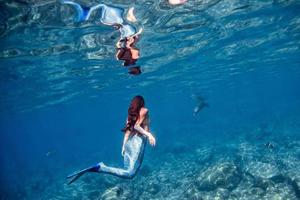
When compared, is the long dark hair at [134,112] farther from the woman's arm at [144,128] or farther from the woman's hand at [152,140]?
the woman's hand at [152,140]

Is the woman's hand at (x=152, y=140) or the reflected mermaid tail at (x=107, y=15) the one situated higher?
the reflected mermaid tail at (x=107, y=15)

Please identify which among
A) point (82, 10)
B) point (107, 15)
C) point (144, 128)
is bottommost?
point (144, 128)

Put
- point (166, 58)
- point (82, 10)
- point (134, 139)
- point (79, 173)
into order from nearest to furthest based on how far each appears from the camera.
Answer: point (79, 173)
point (134, 139)
point (82, 10)
point (166, 58)

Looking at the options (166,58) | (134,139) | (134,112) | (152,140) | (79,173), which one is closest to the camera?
(79,173)

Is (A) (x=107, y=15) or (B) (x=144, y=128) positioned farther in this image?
(A) (x=107, y=15)

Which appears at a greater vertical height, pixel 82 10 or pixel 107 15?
pixel 82 10

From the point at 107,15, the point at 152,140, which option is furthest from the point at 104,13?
the point at 152,140

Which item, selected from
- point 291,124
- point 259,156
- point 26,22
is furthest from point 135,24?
point 291,124

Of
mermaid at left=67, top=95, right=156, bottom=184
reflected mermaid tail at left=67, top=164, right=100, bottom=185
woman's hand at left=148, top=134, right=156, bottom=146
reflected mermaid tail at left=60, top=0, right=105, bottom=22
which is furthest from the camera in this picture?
reflected mermaid tail at left=60, top=0, right=105, bottom=22

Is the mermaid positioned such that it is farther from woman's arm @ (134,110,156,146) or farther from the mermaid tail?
the mermaid tail

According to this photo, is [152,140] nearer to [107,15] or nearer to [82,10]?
[82,10]

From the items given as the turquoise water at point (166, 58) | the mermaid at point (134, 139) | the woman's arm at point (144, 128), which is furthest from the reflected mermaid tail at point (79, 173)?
the turquoise water at point (166, 58)

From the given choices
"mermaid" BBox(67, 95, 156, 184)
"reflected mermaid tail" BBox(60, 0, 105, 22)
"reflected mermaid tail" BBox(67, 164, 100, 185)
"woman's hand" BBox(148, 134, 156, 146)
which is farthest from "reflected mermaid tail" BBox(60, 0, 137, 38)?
"reflected mermaid tail" BBox(67, 164, 100, 185)

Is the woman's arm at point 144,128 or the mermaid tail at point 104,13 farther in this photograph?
the mermaid tail at point 104,13
